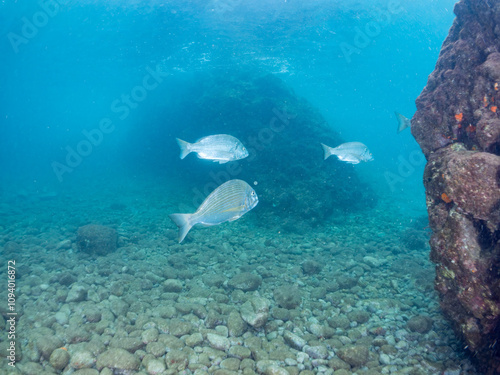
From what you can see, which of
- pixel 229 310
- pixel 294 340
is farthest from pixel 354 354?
pixel 229 310

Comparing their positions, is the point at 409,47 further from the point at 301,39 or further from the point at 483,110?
the point at 483,110

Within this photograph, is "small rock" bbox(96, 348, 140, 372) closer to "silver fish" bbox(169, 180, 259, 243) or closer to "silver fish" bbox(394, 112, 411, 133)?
"silver fish" bbox(169, 180, 259, 243)

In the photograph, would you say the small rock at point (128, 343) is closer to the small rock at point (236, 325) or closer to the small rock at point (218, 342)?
the small rock at point (218, 342)

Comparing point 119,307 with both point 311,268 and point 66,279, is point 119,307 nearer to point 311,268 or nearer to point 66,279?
point 66,279

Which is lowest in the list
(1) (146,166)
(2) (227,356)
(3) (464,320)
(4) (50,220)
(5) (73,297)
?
(1) (146,166)

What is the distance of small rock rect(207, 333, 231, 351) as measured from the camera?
393cm

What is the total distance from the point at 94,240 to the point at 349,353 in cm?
756

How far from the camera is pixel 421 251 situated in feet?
28.1

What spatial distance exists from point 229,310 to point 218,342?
878mm

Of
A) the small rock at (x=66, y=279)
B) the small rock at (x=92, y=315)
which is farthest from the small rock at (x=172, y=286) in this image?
the small rock at (x=66, y=279)

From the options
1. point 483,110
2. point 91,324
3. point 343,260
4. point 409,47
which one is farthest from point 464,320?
point 409,47

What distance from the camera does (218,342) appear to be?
157 inches

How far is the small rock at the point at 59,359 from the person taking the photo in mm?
3492

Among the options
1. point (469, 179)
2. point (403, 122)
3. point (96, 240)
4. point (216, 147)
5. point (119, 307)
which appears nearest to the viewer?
point (469, 179)
